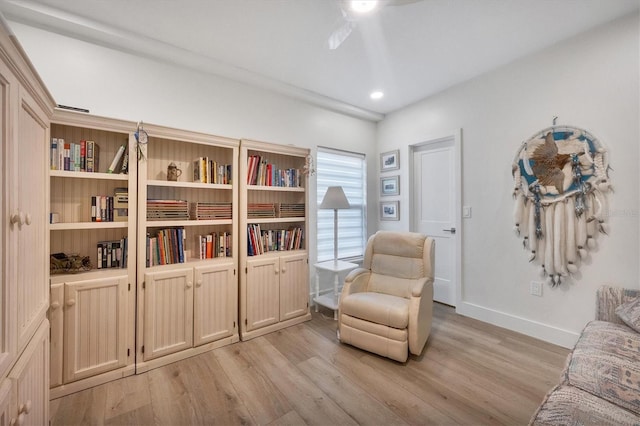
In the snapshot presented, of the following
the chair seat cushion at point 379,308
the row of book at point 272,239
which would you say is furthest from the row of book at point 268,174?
the chair seat cushion at point 379,308

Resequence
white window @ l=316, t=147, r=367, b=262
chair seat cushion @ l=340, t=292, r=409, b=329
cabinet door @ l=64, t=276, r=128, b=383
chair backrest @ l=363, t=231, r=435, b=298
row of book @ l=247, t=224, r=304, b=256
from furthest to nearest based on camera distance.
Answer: white window @ l=316, t=147, r=367, b=262 < row of book @ l=247, t=224, r=304, b=256 < chair backrest @ l=363, t=231, r=435, b=298 < chair seat cushion @ l=340, t=292, r=409, b=329 < cabinet door @ l=64, t=276, r=128, b=383

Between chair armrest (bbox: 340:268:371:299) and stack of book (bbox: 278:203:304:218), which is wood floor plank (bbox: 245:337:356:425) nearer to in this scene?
chair armrest (bbox: 340:268:371:299)

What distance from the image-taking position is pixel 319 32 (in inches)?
89.2

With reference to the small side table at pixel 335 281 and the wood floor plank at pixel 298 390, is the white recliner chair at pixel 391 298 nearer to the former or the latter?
the small side table at pixel 335 281

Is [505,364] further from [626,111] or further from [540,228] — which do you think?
[626,111]

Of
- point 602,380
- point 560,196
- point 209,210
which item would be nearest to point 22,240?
point 209,210

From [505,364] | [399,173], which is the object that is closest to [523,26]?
[399,173]

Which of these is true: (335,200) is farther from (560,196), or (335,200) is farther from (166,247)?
(560,196)

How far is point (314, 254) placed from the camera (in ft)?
11.5

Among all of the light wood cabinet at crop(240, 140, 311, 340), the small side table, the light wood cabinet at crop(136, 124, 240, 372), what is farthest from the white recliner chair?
the light wood cabinet at crop(136, 124, 240, 372)

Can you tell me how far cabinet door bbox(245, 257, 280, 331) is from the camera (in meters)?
2.64

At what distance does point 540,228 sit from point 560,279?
0.46 metres

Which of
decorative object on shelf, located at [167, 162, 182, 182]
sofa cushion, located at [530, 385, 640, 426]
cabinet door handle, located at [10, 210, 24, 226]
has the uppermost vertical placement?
decorative object on shelf, located at [167, 162, 182, 182]

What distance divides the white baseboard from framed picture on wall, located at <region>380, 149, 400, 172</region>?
1924mm
